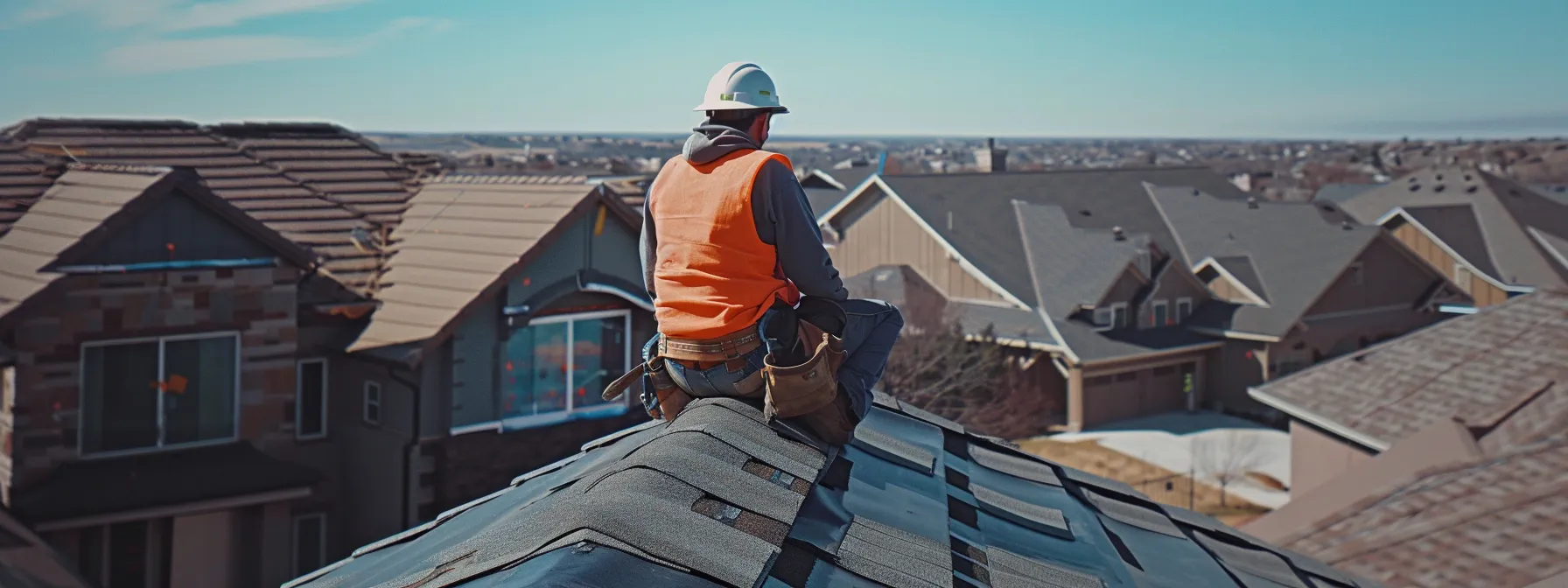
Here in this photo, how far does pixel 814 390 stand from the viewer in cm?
471

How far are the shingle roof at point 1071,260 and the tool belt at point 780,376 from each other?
89.2 ft

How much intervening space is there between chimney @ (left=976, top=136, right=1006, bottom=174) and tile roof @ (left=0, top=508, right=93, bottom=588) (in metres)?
38.2

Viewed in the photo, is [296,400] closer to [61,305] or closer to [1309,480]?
[61,305]

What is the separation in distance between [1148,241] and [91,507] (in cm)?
2639

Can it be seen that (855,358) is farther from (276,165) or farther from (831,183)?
(831,183)

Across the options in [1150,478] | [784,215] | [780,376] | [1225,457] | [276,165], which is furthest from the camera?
[1225,457]

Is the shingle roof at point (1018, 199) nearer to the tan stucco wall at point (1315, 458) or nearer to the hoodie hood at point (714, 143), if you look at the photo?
the tan stucco wall at point (1315, 458)

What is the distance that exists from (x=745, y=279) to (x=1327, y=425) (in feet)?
41.9

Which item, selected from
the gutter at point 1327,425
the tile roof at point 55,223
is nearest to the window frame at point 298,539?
the tile roof at point 55,223

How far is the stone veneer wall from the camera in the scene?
12.7 m

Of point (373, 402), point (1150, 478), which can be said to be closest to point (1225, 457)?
point (1150, 478)

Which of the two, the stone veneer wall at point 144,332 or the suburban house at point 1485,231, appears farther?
the suburban house at point 1485,231

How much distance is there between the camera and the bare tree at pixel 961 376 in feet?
83.6

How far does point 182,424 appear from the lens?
13.7 metres
